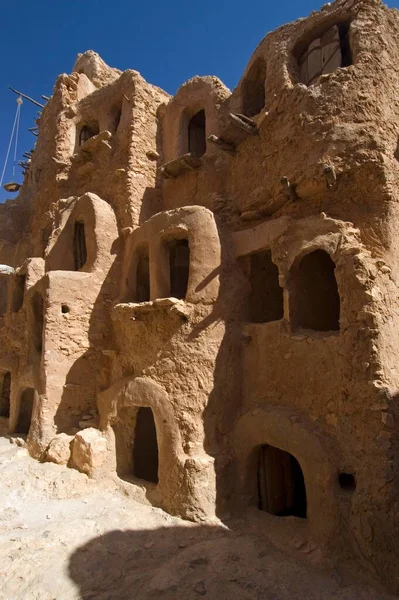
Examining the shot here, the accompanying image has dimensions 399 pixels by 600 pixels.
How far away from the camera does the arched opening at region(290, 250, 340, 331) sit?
780 cm

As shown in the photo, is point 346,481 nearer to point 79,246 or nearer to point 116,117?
point 79,246

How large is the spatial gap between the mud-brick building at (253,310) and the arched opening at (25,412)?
62mm

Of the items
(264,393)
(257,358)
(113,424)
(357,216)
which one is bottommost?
(113,424)

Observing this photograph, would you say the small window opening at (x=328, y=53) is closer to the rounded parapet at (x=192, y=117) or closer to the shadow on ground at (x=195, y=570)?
the rounded parapet at (x=192, y=117)

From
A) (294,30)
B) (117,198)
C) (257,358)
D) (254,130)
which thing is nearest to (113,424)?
(257,358)

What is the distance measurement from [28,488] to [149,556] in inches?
137

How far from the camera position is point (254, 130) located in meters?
9.50

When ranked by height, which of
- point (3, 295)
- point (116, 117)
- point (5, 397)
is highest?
point (116, 117)

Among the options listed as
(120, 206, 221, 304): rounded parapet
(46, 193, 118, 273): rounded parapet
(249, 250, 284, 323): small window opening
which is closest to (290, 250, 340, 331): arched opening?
(249, 250, 284, 323): small window opening

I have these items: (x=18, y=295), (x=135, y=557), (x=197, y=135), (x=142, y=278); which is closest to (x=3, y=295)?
(x=18, y=295)

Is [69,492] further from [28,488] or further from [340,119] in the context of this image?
[340,119]

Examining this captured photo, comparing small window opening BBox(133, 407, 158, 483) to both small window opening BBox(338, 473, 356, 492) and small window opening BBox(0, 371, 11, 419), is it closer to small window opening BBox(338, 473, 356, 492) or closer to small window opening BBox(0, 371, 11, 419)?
small window opening BBox(338, 473, 356, 492)

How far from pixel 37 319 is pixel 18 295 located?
7.00 ft

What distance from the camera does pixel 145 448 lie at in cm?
991
